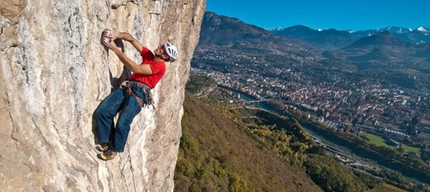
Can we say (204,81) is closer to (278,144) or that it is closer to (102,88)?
(278,144)

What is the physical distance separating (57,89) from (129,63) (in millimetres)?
1448

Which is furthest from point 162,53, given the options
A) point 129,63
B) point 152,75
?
point 129,63

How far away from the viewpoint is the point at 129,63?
6270 mm

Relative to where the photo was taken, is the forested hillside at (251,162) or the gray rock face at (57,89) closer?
the gray rock face at (57,89)

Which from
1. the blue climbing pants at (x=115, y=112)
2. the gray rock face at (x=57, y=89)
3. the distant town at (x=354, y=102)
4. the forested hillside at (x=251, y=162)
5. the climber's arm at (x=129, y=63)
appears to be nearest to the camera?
the gray rock face at (x=57, y=89)

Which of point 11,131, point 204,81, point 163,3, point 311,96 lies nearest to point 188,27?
point 163,3

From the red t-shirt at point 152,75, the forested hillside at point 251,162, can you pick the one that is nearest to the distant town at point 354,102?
the forested hillside at point 251,162

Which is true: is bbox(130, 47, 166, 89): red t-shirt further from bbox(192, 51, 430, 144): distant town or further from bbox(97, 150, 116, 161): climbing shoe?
bbox(192, 51, 430, 144): distant town

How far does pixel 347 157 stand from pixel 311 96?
76860 mm

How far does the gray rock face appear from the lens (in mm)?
4574

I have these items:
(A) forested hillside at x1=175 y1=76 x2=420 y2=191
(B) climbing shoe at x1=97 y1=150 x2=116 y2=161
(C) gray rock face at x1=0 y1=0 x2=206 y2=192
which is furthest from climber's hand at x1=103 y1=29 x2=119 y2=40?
(A) forested hillside at x1=175 y1=76 x2=420 y2=191

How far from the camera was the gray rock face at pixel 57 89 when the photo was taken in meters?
4.57

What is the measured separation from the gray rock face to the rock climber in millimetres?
245

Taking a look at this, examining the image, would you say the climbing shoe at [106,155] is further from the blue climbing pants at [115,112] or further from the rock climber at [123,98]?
the blue climbing pants at [115,112]
